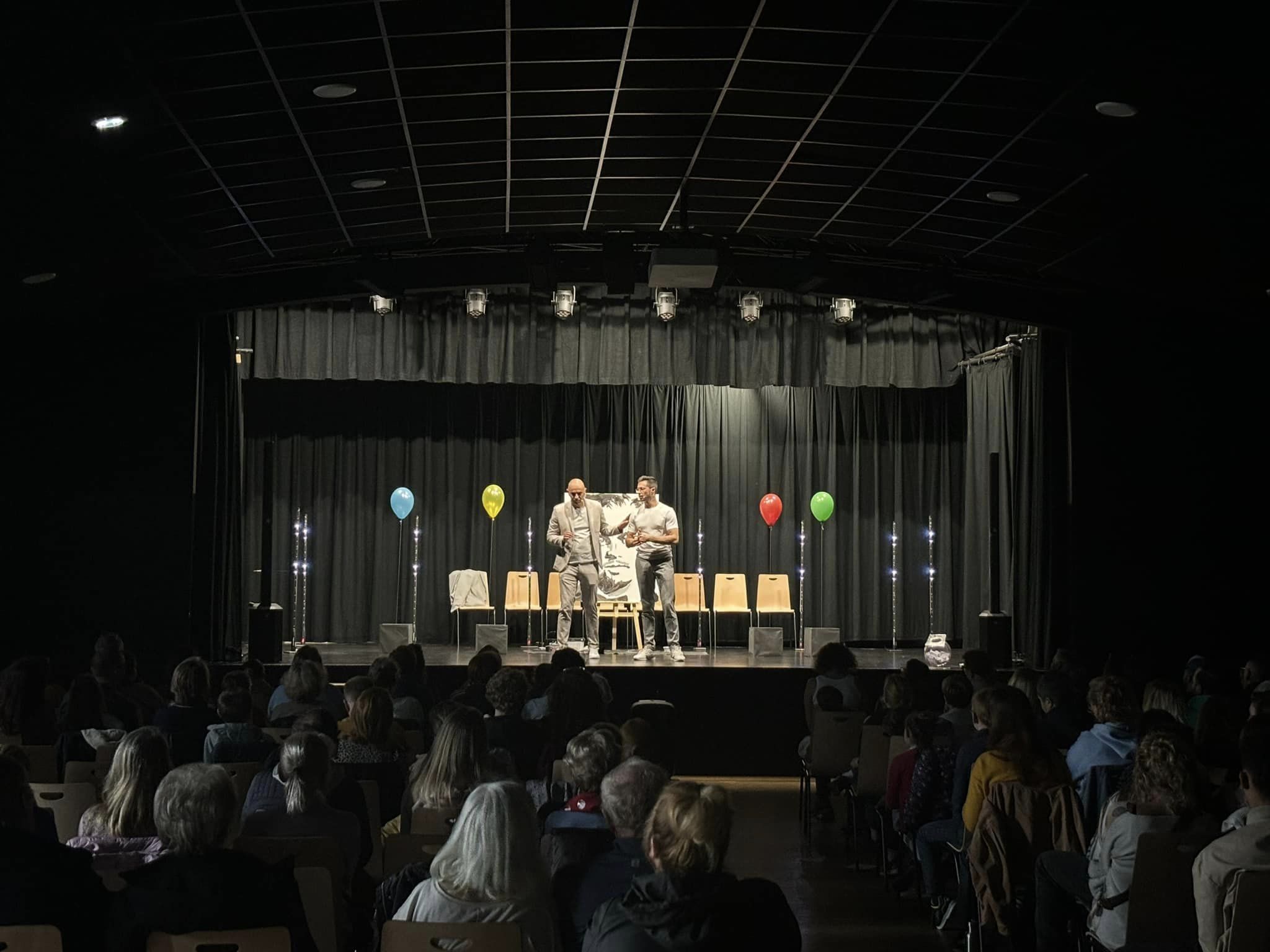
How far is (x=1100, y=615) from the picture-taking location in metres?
11.2

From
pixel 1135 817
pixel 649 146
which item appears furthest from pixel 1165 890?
pixel 649 146

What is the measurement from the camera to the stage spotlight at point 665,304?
12.0 m

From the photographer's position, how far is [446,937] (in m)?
3.05

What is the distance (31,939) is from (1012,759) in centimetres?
337

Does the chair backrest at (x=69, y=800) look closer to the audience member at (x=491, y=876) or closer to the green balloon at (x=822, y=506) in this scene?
the audience member at (x=491, y=876)

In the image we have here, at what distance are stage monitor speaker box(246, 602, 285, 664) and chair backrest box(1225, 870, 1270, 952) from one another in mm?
8872

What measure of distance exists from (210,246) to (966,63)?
5894 mm

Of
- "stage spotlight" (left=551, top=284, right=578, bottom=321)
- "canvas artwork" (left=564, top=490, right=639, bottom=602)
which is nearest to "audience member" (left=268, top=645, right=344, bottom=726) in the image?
"stage spotlight" (left=551, top=284, right=578, bottom=321)

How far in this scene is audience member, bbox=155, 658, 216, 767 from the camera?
20.6 feet

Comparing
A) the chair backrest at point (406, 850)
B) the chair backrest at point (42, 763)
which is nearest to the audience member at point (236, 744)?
the chair backrest at point (42, 763)

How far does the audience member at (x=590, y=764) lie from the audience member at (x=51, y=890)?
1.55 m

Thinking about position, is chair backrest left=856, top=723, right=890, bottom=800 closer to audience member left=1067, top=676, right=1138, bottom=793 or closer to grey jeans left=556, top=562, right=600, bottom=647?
audience member left=1067, top=676, right=1138, bottom=793

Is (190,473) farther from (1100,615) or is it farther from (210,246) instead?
(1100,615)

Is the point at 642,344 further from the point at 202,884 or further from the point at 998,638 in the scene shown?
the point at 202,884
